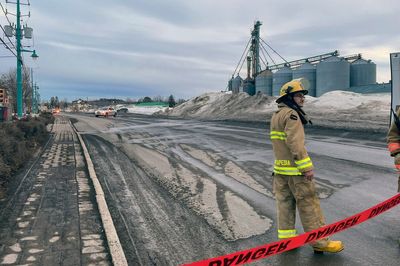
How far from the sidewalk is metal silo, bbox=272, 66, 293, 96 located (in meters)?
38.0

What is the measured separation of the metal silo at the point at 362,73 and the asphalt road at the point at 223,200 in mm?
28066

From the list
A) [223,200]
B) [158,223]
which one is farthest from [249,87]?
[158,223]

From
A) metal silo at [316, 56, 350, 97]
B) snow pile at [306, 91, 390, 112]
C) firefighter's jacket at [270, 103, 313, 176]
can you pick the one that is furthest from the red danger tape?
metal silo at [316, 56, 350, 97]

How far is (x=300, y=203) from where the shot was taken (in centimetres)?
450

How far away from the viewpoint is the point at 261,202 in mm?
6703

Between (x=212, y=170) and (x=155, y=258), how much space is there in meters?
5.51

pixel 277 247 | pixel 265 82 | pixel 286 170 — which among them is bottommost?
pixel 277 247

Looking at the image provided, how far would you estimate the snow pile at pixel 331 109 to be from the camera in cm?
2306

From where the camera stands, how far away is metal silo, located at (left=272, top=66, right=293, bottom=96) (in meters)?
44.8

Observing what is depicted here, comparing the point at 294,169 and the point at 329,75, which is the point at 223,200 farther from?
the point at 329,75

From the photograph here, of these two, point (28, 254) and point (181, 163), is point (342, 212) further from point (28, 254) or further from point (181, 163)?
point (181, 163)

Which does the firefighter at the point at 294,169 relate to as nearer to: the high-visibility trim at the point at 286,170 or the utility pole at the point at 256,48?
the high-visibility trim at the point at 286,170

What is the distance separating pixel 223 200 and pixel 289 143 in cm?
275

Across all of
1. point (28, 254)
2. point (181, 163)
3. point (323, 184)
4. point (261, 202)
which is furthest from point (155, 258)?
point (181, 163)
